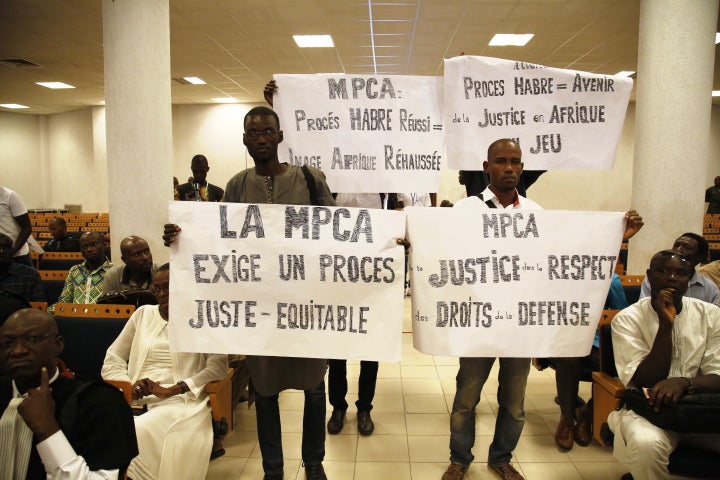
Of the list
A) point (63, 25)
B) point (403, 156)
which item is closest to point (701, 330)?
point (403, 156)

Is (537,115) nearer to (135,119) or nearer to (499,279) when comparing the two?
(499,279)

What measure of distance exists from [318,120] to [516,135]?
1.19 m

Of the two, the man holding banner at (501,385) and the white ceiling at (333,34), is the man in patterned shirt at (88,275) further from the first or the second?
the white ceiling at (333,34)

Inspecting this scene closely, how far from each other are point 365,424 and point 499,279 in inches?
62.6

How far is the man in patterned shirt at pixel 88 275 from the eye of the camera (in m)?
3.63

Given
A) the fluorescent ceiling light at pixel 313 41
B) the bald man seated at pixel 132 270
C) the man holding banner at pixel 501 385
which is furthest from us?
the fluorescent ceiling light at pixel 313 41

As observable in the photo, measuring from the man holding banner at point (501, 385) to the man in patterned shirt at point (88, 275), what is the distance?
8.40ft

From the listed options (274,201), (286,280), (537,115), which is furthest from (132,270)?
(537,115)

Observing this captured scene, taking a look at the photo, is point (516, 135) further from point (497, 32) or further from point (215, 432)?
point (497, 32)

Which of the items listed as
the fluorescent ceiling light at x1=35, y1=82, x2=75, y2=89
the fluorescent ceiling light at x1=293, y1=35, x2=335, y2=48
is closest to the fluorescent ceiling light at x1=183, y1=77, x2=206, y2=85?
the fluorescent ceiling light at x1=35, y1=82, x2=75, y2=89

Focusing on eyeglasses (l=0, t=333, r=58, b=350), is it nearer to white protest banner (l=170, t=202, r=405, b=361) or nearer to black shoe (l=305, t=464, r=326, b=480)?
white protest banner (l=170, t=202, r=405, b=361)

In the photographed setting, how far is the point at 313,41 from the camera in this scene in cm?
895

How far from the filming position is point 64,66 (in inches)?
433

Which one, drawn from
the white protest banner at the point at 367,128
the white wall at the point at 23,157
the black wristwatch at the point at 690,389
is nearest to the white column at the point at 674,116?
the white protest banner at the point at 367,128
